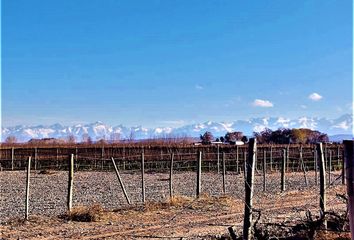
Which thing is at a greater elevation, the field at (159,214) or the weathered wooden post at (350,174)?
the weathered wooden post at (350,174)

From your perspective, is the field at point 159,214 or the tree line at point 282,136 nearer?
the field at point 159,214

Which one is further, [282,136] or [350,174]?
[282,136]

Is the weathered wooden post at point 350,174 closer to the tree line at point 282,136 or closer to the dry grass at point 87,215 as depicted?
the dry grass at point 87,215

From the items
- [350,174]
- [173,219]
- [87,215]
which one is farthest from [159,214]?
[350,174]

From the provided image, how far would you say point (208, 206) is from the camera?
45.5 feet

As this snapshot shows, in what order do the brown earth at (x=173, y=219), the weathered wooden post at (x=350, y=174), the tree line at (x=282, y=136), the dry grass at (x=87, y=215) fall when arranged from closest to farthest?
the weathered wooden post at (x=350, y=174) < the brown earth at (x=173, y=219) < the dry grass at (x=87, y=215) < the tree line at (x=282, y=136)

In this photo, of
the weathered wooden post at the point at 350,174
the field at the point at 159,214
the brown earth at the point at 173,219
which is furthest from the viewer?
the brown earth at the point at 173,219

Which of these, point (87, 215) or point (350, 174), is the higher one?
point (350, 174)

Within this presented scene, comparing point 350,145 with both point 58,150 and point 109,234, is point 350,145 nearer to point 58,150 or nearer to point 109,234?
point 109,234

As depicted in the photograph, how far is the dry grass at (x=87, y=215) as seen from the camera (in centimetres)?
1176

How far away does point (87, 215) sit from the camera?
11.8 meters

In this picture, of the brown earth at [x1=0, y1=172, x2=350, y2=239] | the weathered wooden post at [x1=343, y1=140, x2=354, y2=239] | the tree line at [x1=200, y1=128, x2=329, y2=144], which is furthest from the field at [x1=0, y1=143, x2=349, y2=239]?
the tree line at [x1=200, y1=128, x2=329, y2=144]

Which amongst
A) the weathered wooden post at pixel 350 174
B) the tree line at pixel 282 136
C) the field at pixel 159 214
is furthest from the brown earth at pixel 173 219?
the tree line at pixel 282 136

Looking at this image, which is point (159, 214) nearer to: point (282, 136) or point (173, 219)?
point (173, 219)
